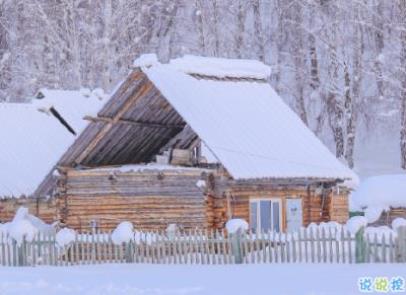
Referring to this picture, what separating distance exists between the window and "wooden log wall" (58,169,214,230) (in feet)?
4.69

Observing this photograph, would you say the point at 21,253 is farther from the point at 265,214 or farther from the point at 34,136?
the point at 34,136

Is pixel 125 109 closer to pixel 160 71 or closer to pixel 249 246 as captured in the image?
pixel 160 71

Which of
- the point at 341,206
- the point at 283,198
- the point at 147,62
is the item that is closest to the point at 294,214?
the point at 283,198

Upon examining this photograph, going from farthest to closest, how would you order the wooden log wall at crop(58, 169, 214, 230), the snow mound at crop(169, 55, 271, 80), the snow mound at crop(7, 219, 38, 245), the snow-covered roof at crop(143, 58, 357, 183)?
the snow mound at crop(169, 55, 271, 80) < the wooden log wall at crop(58, 169, 214, 230) < the snow-covered roof at crop(143, 58, 357, 183) < the snow mound at crop(7, 219, 38, 245)

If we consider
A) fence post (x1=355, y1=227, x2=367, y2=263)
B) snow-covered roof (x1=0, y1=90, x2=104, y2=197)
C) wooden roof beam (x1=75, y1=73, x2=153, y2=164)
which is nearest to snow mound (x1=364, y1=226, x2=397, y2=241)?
fence post (x1=355, y1=227, x2=367, y2=263)

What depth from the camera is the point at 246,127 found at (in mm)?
30344

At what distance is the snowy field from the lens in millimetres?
19484

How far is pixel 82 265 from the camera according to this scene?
25234 mm

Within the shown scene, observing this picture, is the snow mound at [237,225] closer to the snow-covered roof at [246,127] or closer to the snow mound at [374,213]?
the snow-covered roof at [246,127]

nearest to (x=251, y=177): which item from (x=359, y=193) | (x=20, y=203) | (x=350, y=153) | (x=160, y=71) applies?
(x=160, y=71)

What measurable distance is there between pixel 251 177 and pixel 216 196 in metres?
2.11

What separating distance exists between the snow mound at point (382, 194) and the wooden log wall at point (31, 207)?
12752 millimetres

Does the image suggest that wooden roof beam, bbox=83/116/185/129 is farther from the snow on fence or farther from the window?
the window

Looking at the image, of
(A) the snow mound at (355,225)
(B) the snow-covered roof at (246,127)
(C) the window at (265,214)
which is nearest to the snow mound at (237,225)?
(B) the snow-covered roof at (246,127)
